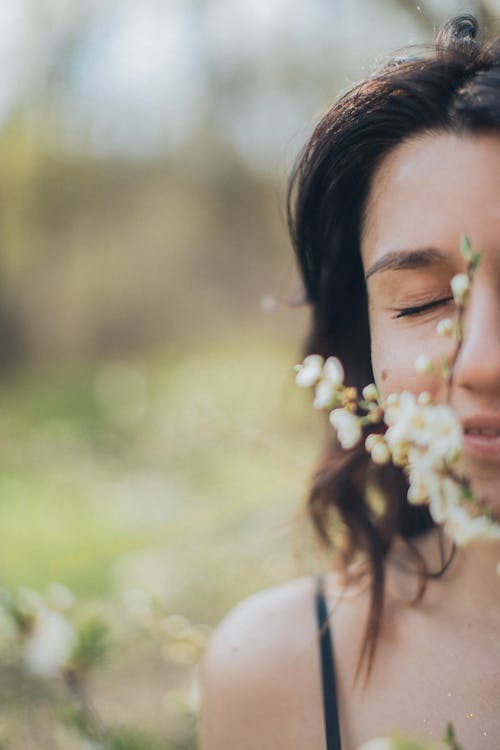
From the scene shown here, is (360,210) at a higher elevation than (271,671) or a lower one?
higher

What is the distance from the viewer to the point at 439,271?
103 centimetres

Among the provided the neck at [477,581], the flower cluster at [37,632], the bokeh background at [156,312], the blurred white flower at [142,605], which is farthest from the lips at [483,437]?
the blurred white flower at [142,605]

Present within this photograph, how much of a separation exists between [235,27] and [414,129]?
5300 mm

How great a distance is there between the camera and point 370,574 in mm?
1408

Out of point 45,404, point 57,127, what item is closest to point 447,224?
point 45,404

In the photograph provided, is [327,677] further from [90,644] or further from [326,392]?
[326,392]

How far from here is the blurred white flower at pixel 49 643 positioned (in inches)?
50.9

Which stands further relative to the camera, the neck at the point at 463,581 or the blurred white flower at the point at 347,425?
the neck at the point at 463,581

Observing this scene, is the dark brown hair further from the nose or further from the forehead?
the nose

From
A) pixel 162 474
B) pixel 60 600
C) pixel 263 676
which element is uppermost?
pixel 60 600

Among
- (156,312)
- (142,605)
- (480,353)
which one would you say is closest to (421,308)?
(480,353)

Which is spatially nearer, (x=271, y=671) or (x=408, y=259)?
(x=408, y=259)

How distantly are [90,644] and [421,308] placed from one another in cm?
70

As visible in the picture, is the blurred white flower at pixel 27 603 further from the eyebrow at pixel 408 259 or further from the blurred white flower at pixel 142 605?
the eyebrow at pixel 408 259
